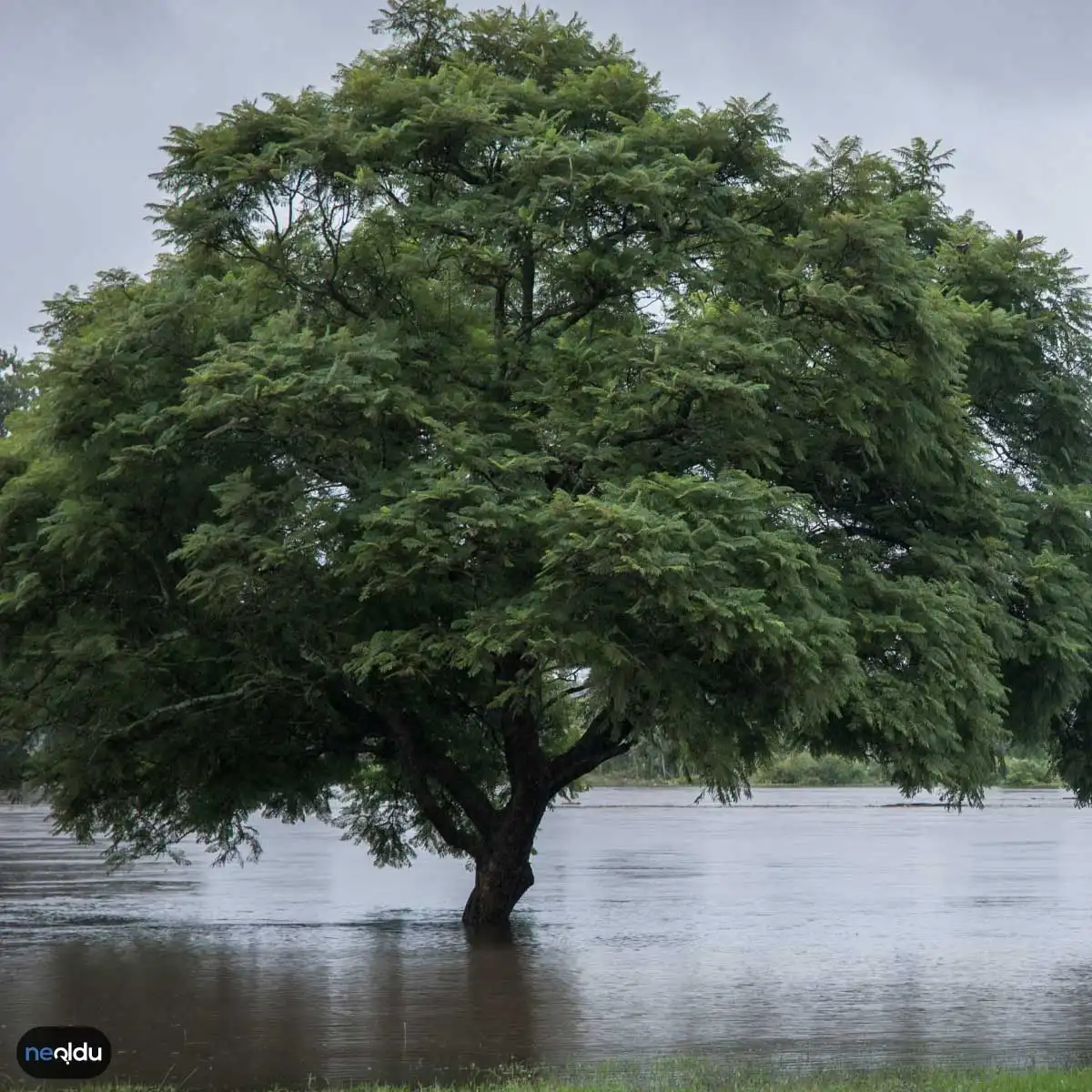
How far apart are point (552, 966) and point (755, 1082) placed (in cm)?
864

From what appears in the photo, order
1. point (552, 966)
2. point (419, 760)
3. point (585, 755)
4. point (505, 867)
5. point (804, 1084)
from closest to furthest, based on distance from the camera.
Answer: point (804, 1084) < point (552, 966) < point (585, 755) < point (419, 760) < point (505, 867)

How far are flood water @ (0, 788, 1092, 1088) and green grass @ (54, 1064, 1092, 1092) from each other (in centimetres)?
89

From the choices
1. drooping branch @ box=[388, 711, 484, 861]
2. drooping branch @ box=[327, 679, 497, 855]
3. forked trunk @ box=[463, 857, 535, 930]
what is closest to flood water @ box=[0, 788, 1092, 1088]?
forked trunk @ box=[463, 857, 535, 930]

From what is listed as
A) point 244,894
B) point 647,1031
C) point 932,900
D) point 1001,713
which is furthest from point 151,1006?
point 932,900

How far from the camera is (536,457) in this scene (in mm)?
18594

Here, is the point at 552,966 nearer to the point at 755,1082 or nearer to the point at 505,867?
the point at 505,867

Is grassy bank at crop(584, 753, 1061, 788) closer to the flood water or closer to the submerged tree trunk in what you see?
the flood water

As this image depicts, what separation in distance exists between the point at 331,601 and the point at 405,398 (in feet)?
9.07

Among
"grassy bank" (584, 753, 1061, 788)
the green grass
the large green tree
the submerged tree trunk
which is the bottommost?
"grassy bank" (584, 753, 1061, 788)

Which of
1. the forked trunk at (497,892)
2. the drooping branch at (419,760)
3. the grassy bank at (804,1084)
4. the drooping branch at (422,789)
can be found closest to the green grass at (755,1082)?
the grassy bank at (804,1084)

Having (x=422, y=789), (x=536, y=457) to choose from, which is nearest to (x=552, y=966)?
(x=422, y=789)

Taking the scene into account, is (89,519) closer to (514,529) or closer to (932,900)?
(514,529)

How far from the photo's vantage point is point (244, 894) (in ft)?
108

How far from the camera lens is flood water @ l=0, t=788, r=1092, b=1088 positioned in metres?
14.2
